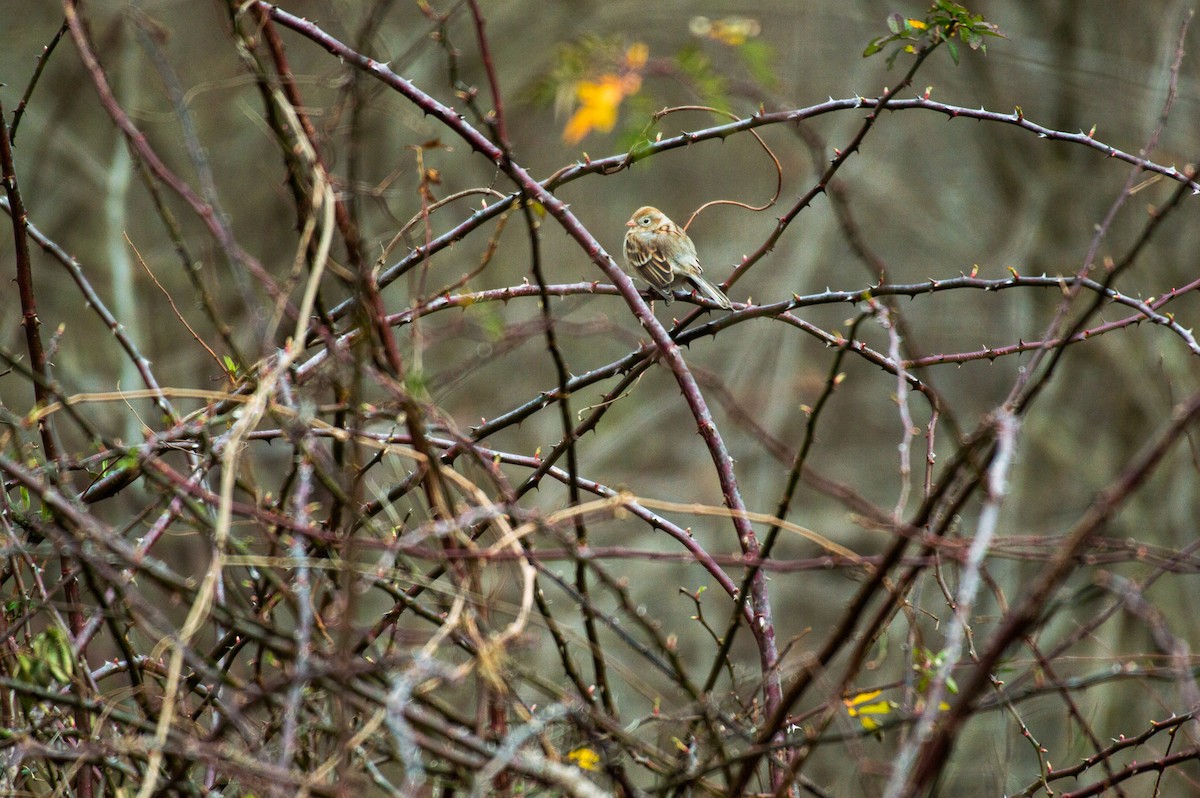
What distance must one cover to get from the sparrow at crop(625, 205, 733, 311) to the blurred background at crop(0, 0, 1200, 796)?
2.81 meters

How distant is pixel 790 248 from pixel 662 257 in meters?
4.86

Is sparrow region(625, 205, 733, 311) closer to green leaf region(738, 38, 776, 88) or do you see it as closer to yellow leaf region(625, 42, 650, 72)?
yellow leaf region(625, 42, 650, 72)

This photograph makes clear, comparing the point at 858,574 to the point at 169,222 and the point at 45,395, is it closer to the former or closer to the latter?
the point at 169,222

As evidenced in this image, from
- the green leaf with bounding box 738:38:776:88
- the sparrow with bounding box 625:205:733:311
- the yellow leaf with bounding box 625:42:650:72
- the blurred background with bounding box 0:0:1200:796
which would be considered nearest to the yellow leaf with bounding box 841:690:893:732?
the green leaf with bounding box 738:38:776:88

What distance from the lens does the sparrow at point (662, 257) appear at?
19.7 feet

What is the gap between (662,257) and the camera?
6.19 metres

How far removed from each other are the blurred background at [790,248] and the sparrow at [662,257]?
2813 millimetres

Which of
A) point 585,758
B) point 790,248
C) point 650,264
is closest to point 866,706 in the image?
point 585,758

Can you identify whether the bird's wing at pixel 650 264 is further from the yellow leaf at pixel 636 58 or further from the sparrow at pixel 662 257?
the yellow leaf at pixel 636 58

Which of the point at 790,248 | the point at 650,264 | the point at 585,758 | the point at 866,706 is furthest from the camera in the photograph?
the point at 790,248

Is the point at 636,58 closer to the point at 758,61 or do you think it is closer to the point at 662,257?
the point at 758,61

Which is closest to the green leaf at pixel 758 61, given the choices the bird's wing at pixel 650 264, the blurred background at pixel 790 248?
the bird's wing at pixel 650 264

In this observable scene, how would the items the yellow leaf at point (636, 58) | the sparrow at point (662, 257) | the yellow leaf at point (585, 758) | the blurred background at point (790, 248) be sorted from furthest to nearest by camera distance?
1. the blurred background at point (790, 248)
2. the sparrow at point (662, 257)
3. the yellow leaf at point (636, 58)
4. the yellow leaf at point (585, 758)

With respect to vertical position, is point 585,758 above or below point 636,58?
below
